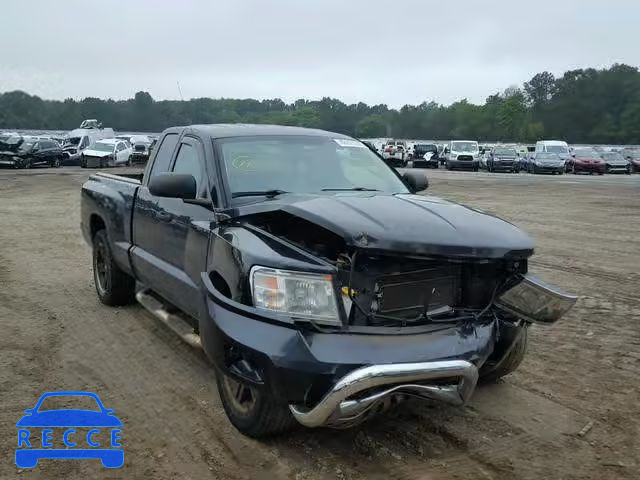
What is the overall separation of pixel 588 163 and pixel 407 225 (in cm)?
3669

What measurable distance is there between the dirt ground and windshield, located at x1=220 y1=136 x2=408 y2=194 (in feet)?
4.82

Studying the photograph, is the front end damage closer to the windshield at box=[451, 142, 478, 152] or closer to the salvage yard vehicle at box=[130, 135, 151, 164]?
the salvage yard vehicle at box=[130, 135, 151, 164]

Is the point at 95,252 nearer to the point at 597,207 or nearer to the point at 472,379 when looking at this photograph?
the point at 472,379

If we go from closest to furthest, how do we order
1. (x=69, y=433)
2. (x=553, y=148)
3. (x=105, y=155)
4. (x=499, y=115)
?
1. (x=69, y=433)
2. (x=105, y=155)
3. (x=553, y=148)
4. (x=499, y=115)

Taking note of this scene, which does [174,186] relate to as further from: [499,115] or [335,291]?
[499,115]

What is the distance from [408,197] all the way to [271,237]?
43.1 inches

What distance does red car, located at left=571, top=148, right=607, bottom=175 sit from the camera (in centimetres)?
3628

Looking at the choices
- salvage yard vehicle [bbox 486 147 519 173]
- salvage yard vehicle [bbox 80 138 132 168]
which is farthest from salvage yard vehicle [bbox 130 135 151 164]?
salvage yard vehicle [bbox 486 147 519 173]

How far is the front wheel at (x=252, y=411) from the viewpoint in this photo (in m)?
3.39

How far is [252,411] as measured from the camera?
3.47 m

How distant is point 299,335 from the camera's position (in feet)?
10.0

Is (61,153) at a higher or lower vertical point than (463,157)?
lower

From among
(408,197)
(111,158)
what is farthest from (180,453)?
(111,158)

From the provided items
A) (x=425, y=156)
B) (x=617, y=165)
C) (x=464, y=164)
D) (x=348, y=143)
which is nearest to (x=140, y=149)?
(x=425, y=156)
